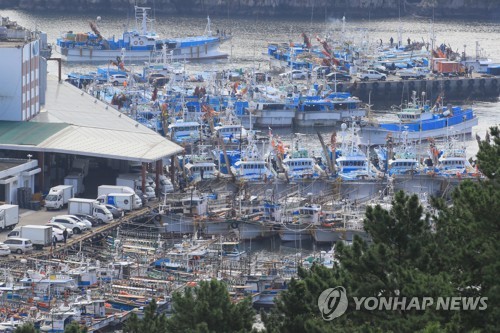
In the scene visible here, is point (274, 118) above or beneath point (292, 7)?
beneath

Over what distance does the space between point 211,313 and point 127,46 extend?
147ft

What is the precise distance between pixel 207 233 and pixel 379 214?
14135 mm

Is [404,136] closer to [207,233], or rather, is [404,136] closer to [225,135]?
[225,135]

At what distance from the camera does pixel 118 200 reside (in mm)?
35594

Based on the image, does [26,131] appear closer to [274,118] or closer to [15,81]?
[15,81]

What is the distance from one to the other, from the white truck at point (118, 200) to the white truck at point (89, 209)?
88 centimetres

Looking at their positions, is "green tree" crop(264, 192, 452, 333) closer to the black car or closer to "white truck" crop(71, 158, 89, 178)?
"white truck" crop(71, 158, 89, 178)

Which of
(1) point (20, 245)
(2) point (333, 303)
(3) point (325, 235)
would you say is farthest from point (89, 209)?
(2) point (333, 303)

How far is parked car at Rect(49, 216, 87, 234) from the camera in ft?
110

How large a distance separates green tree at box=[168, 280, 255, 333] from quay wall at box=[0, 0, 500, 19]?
61.7 metres

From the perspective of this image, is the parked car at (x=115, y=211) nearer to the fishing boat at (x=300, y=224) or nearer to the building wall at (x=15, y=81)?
the fishing boat at (x=300, y=224)

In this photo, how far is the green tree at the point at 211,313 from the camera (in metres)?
21.6

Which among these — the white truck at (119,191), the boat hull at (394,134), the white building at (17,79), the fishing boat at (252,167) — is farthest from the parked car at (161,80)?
the white truck at (119,191)

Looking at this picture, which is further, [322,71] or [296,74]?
[296,74]
